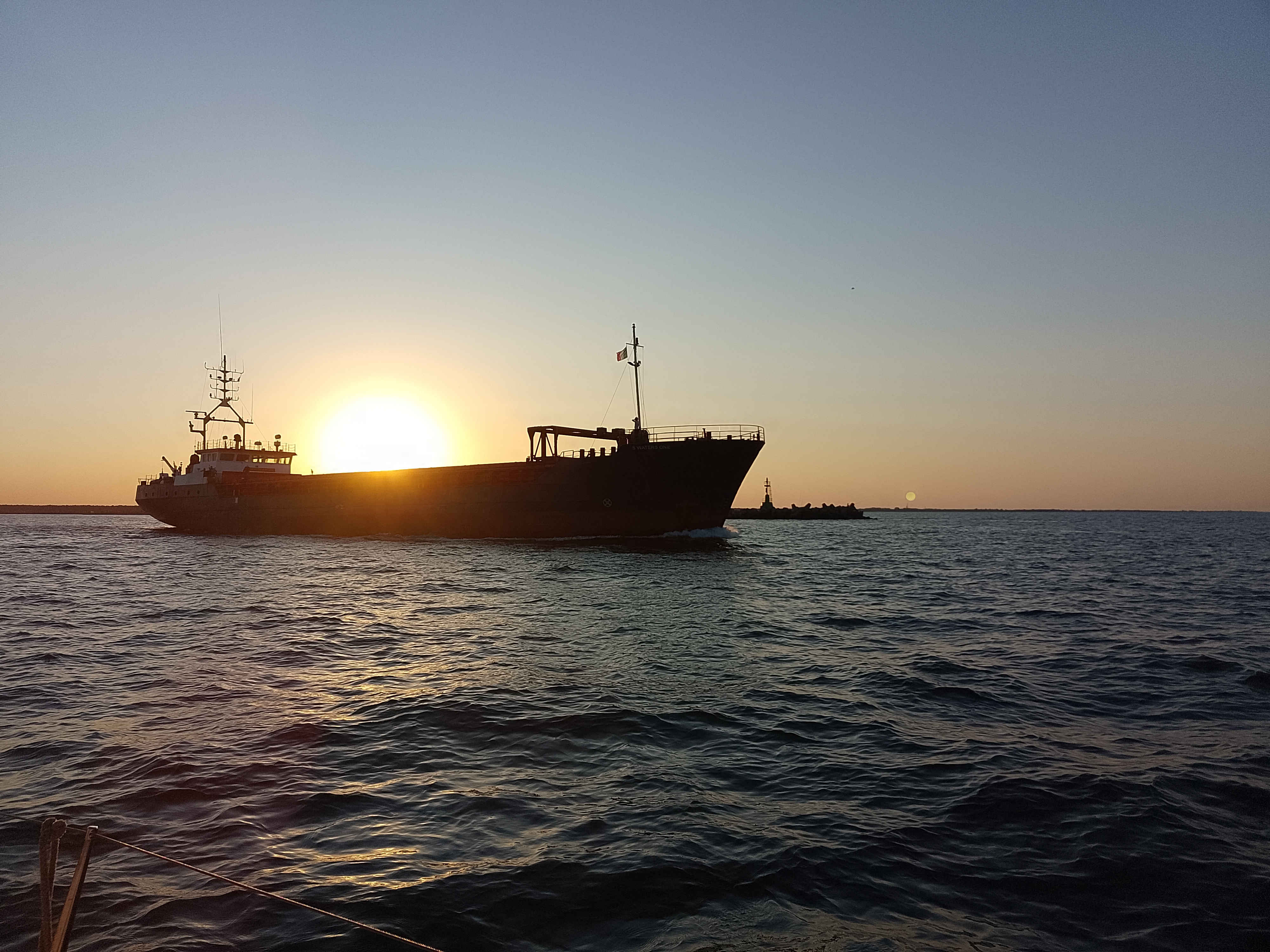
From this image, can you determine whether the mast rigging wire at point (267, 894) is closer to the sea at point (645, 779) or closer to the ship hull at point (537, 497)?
the sea at point (645, 779)

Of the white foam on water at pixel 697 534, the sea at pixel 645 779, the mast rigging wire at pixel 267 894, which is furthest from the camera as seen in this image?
the white foam on water at pixel 697 534

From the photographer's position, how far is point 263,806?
247 inches

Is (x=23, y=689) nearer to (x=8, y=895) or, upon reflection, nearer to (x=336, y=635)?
(x=336, y=635)

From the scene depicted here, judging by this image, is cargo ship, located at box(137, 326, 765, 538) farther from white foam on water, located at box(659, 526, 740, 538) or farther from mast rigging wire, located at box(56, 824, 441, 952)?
mast rigging wire, located at box(56, 824, 441, 952)

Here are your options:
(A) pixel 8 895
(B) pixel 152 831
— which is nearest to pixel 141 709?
(B) pixel 152 831

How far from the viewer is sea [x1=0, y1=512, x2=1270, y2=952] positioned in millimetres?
4648

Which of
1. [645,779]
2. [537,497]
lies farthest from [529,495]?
[645,779]

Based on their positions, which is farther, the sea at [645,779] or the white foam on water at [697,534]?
the white foam on water at [697,534]

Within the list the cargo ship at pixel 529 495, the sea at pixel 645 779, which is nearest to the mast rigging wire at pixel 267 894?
the sea at pixel 645 779

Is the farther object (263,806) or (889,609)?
(889,609)

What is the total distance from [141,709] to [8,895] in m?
5.20

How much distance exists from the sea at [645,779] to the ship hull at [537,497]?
20751 mm

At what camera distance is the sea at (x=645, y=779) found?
4648 millimetres

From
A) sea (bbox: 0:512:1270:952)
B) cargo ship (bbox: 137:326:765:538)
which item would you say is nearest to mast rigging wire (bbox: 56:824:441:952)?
sea (bbox: 0:512:1270:952)
